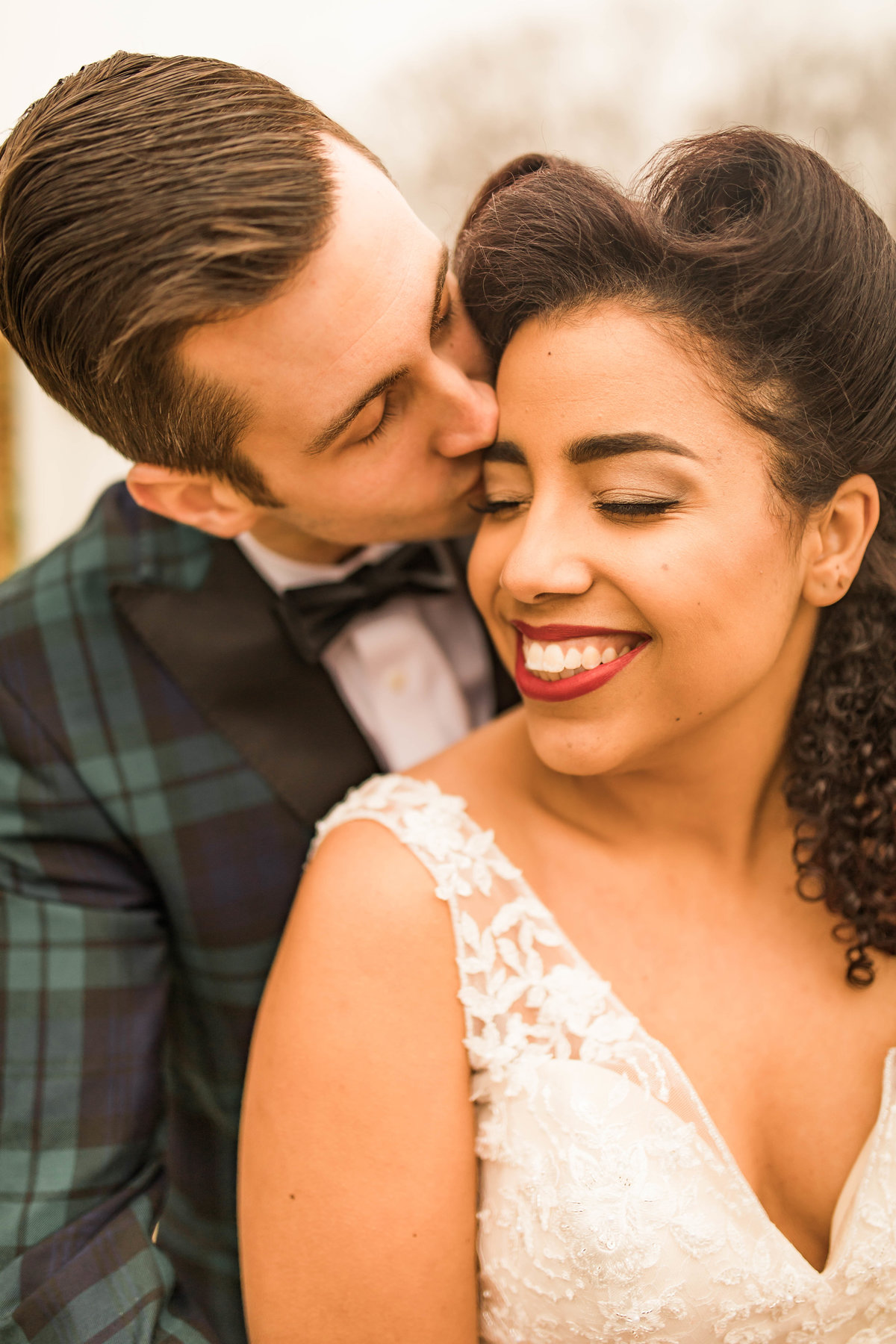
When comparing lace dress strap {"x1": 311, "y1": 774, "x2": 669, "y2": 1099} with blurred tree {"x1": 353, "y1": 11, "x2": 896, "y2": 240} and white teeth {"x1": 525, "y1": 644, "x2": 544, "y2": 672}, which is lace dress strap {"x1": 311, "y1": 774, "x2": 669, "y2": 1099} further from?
blurred tree {"x1": 353, "y1": 11, "x2": 896, "y2": 240}

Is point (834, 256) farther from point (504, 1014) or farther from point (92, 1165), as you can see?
point (92, 1165)

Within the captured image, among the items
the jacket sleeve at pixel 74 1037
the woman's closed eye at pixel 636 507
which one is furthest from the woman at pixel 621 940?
the jacket sleeve at pixel 74 1037

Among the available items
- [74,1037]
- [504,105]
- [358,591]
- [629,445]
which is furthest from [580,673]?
[504,105]

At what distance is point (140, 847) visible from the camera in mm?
1810

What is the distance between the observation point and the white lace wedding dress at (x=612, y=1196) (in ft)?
4.38

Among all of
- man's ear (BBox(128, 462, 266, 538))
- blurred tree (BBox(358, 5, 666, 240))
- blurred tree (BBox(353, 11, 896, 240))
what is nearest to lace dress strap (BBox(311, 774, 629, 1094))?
man's ear (BBox(128, 462, 266, 538))

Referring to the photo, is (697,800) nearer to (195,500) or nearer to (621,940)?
(621,940)

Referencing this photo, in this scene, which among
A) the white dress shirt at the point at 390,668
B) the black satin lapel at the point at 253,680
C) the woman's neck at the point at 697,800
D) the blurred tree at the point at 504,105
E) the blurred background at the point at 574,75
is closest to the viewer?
the woman's neck at the point at 697,800

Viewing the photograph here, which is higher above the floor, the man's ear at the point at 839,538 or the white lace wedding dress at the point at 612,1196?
the man's ear at the point at 839,538

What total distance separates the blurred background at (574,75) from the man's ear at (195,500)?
117 cm

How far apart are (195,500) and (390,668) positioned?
1.70 ft

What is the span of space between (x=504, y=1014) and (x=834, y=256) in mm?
1165

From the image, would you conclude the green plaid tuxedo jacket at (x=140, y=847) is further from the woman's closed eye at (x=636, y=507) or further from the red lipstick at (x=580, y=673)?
the woman's closed eye at (x=636, y=507)

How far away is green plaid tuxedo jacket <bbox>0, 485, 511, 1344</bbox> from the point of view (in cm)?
175
